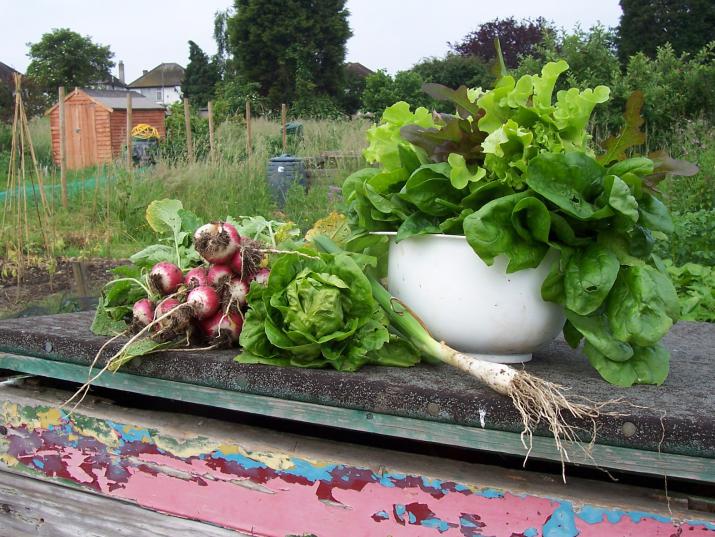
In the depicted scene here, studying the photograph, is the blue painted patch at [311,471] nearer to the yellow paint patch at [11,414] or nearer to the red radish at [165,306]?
the red radish at [165,306]

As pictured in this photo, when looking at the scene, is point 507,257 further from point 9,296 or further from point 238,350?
point 9,296

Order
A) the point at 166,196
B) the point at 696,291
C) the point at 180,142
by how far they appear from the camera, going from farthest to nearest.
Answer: the point at 180,142 < the point at 166,196 < the point at 696,291

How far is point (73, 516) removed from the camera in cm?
145

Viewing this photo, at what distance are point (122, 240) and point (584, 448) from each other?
21.4 feet

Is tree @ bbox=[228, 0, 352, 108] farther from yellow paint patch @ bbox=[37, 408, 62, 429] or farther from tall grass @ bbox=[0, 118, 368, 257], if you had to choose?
yellow paint patch @ bbox=[37, 408, 62, 429]

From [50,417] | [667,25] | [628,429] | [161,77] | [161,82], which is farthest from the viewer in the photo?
[161,77]

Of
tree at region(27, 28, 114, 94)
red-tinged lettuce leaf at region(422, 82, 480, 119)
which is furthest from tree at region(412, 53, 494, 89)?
tree at region(27, 28, 114, 94)

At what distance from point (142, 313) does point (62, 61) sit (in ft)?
154

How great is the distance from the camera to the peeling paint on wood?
1.03 m

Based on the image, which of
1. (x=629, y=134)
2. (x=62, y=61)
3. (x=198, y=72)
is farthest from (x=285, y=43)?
(x=629, y=134)

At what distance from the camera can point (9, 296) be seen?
16.0 ft

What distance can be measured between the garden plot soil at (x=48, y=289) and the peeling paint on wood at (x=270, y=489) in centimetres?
243

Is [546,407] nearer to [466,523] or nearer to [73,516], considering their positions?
[466,523]

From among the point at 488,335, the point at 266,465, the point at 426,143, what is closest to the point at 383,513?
the point at 266,465
